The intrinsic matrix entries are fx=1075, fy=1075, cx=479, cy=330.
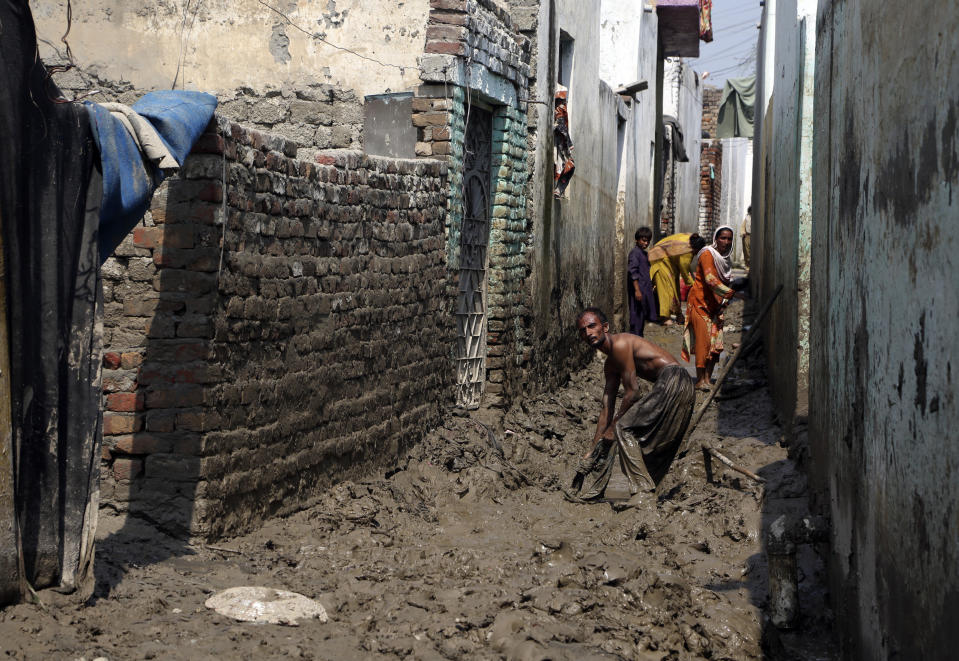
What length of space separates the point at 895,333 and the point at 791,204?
16.8 feet

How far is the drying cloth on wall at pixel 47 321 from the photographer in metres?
3.59

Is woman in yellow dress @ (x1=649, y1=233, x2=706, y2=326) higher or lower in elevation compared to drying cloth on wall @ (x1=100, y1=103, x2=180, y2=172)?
lower

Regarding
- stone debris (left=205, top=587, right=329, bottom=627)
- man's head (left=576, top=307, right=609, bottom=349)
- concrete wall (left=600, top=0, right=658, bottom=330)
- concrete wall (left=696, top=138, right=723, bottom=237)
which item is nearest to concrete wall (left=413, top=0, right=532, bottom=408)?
man's head (left=576, top=307, right=609, bottom=349)

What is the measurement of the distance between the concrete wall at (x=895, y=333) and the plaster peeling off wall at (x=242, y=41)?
3.42m

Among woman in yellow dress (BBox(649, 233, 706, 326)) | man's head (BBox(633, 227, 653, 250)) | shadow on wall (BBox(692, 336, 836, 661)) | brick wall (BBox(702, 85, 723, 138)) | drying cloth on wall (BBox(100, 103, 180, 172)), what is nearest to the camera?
drying cloth on wall (BBox(100, 103, 180, 172))

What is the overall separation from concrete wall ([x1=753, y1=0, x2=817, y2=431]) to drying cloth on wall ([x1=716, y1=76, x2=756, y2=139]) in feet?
71.7

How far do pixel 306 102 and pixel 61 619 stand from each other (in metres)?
4.69

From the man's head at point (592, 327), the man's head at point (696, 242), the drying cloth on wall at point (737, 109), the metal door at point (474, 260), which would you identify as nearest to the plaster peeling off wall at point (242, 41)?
the metal door at point (474, 260)

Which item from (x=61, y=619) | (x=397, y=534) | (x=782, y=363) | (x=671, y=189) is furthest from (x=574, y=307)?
(x=671, y=189)

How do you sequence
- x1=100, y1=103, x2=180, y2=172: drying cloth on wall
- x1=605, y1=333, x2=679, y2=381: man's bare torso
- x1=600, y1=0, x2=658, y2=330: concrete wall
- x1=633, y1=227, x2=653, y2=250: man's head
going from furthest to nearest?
x1=600, y1=0, x2=658, y2=330: concrete wall < x1=633, y1=227, x2=653, y2=250: man's head < x1=605, y1=333, x2=679, y2=381: man's bare torso < x1=100, y1=103, x2=180, y2=172: drying cloth on wall

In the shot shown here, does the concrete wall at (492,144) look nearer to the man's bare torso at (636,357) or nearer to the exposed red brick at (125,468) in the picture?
the man's bare torso at (636,357)

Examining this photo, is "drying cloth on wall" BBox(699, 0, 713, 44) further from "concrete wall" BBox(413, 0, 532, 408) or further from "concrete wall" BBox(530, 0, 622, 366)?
"concrete wall" BBox(413, 0, 532, 408)

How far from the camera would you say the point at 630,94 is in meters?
15.4

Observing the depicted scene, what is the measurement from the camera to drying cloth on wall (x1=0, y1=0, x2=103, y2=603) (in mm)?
3590
